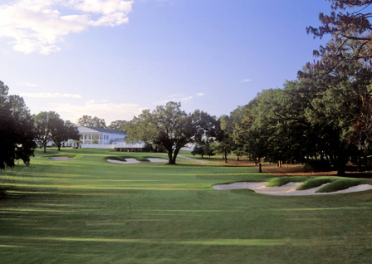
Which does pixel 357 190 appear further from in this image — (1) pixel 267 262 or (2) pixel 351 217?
(1) pixel 267 262

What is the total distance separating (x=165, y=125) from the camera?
151 ft

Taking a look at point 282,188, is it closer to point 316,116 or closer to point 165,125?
point 316,116

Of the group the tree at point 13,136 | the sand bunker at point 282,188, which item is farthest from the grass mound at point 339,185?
the tree at point 13,136

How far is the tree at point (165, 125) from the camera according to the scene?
4531 cm

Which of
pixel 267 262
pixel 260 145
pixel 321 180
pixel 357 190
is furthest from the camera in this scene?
pixel 260 145

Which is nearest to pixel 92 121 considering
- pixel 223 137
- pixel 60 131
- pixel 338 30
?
pixel 60 131

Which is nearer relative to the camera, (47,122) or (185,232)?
(185,232)

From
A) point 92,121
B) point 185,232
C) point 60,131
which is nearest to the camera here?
point 185,232

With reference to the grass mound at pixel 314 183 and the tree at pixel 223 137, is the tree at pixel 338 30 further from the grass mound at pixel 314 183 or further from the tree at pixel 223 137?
the tree at pixel 223 137

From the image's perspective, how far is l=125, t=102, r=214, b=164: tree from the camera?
4531cm

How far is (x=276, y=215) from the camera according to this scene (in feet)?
29.8

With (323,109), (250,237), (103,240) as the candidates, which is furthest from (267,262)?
(323,109)

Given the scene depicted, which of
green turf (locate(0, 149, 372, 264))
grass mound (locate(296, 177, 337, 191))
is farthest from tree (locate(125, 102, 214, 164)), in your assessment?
green turf (locate(0, 149, 372, 264))

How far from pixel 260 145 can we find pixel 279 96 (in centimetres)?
584
